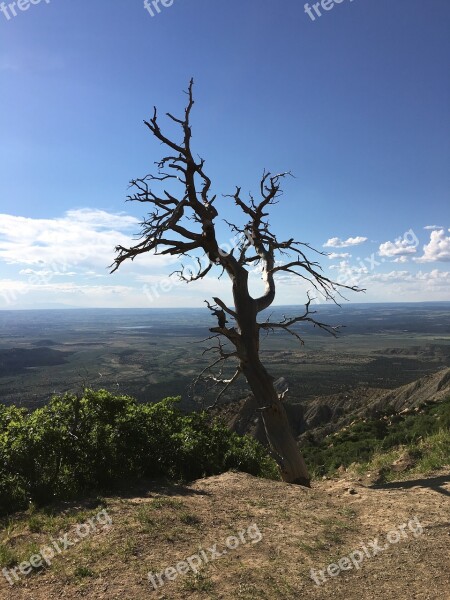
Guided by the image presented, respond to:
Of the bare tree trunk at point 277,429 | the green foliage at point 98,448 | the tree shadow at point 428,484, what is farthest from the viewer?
the bare tree trunk at point 277,429

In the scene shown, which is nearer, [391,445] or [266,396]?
[266,396]

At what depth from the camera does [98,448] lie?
7887 millimetres

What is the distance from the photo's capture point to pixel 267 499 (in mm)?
7215

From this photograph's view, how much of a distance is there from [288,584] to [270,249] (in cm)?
808

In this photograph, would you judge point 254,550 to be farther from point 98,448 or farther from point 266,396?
point 266,396

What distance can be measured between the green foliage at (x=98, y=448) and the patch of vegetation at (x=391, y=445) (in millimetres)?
4316

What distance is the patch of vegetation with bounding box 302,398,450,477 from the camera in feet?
36.0

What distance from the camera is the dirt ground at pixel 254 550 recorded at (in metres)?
4.44

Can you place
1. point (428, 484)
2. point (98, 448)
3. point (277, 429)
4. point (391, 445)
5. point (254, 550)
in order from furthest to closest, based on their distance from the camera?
point (391, 445) → point (277, 429) → point (428, 484) → point (98, 448) → point (254, 550)

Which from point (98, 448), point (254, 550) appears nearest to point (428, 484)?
point (254, 550)

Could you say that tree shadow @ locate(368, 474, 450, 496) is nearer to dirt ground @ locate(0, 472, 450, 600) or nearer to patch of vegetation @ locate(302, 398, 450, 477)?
dirt ground @ locate(0, 472, 450, 600)

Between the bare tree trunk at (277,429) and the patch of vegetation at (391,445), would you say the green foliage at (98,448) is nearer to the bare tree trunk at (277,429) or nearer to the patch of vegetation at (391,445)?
the bare tree trunk at (277,429)

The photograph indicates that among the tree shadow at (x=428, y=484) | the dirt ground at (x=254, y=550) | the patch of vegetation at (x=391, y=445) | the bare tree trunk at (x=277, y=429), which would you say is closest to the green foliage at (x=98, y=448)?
the bare tree trunk at (x=277, y=429)

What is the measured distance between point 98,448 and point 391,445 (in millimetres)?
12143
